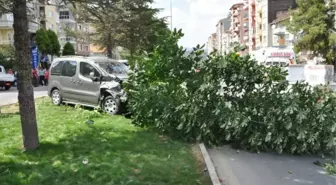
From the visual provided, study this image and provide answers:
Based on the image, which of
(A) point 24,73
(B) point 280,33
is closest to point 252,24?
(B) point 280,33

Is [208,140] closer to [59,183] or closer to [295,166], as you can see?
[295,166]

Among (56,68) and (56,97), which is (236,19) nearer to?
(56,68)

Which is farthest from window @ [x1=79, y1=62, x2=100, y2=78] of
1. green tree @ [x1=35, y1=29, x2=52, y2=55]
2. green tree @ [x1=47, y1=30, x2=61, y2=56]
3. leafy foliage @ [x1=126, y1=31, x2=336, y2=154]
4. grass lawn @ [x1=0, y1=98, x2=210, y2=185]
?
green tree @ [x1=47, y1=30, x2=61, y2=56]

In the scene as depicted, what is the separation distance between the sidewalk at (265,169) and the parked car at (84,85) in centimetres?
423

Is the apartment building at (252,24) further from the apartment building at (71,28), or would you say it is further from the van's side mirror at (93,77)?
the van's side mirror at (93,77)

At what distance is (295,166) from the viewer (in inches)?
301

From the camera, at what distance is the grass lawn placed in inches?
226

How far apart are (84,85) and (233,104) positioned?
231 inches

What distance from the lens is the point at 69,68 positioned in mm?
13703

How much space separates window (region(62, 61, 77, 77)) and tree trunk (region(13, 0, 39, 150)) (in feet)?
21.4

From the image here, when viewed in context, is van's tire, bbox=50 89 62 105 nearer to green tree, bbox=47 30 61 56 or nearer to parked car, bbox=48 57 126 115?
parked car, bbox=48 57 126 115

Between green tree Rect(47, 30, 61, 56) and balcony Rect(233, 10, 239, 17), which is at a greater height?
balcony Rect(233, 10, 239, 17)

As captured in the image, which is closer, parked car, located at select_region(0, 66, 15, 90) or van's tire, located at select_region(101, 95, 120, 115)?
van's tire, located at select_region(101, 95, 120, 115)

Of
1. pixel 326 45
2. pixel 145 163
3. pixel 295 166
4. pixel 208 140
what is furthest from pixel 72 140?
pixel 326 45
